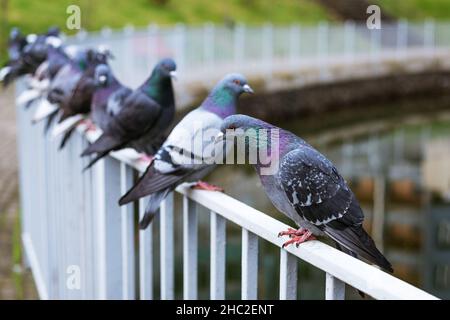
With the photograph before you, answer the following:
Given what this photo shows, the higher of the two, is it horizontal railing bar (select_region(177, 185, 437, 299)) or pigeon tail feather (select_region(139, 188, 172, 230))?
horizontal railing bar (select_region(177, 185, 437, 299))

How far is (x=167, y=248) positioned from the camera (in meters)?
3.19

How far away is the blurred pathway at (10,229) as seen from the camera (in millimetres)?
5945

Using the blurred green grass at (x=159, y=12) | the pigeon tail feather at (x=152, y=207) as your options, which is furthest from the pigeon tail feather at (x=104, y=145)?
the blurred green grass at (x=159, y=12)

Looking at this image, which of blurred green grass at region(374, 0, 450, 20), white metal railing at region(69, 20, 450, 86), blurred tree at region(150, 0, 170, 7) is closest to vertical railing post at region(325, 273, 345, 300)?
white metal railing at region(69, 20, 450, 86)

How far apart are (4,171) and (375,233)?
6.74 meters

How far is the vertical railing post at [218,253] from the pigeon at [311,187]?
281mm

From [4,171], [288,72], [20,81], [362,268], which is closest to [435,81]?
[288,72]

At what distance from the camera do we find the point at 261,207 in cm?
1366

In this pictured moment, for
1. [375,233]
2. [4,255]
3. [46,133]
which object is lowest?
[375,233]

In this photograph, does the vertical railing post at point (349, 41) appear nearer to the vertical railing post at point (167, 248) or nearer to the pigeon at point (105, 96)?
the pigeon at point (105, 96)

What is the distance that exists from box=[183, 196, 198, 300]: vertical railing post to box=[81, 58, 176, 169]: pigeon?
129 cm

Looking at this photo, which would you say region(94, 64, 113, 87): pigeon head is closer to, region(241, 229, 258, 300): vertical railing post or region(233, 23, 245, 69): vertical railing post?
region(241, 229, 258, 300): vertical railing post

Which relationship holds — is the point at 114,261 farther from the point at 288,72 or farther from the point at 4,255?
the point at 288,72

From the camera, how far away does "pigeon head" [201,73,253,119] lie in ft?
12.0
